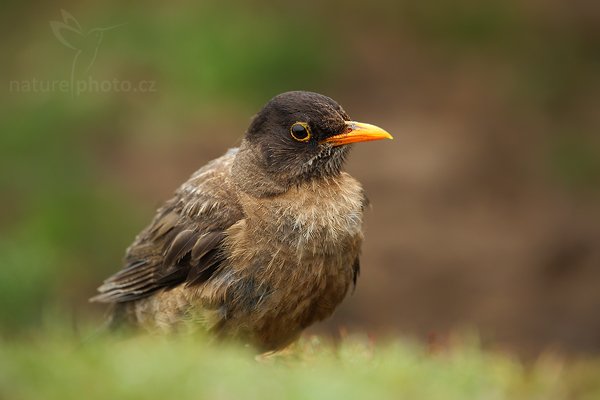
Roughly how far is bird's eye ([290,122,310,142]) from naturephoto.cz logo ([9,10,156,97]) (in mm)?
8000

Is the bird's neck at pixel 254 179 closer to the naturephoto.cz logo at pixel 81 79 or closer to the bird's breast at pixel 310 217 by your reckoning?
the bird's breast at pixel 310 217

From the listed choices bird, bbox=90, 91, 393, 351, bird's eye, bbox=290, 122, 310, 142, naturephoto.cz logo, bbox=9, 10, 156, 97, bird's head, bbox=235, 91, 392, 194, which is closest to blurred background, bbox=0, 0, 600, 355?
naturephoto.cz logo, bbox=9, 10, 156, 97

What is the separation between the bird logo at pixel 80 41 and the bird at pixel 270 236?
780cm

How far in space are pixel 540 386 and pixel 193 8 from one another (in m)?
9.88

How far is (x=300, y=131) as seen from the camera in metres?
6.97

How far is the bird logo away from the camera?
14.5m

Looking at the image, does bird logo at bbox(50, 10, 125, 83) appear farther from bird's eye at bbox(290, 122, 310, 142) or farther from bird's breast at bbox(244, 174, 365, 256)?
bird's breast at bbox(244, 174, 365, 256)

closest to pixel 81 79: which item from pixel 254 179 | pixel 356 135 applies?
pixel 254 179

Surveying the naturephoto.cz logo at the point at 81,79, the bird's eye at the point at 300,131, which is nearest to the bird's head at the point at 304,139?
the bird's eye at the point at 300,131

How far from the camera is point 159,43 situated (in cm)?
1495

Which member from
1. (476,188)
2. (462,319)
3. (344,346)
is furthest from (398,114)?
(344,346)

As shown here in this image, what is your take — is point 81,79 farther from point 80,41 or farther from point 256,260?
point 256,260

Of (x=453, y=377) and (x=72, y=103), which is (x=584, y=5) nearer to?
(x=72, y=103)

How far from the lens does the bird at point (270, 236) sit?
668cm
